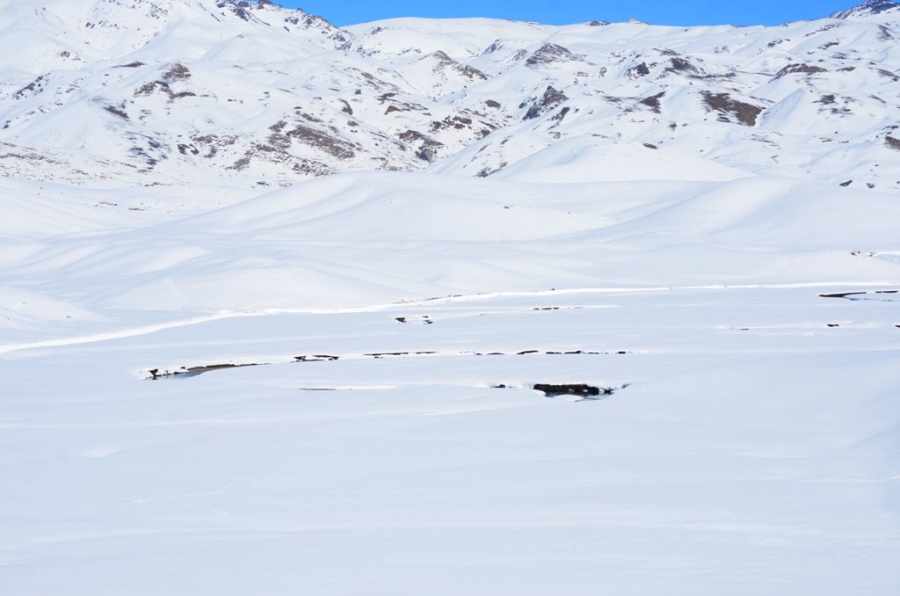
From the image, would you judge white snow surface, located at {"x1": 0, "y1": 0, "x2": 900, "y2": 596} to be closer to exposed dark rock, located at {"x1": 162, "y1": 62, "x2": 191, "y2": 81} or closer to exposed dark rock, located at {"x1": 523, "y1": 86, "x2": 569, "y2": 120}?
exposed dark rock, located at {"x1": 162, "y1": 62, "x2": 191, "y2": 81}

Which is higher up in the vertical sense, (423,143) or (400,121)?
(400,121)

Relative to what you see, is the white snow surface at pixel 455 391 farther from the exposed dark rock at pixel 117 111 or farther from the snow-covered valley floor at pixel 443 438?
the exposed dark rock at pixel 117 111

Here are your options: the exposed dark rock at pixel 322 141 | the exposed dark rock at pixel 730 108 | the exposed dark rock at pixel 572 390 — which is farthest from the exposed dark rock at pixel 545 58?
the exposed dark rock at pixel 572 390

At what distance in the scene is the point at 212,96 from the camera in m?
129

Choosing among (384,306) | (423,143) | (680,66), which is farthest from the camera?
(680,66)

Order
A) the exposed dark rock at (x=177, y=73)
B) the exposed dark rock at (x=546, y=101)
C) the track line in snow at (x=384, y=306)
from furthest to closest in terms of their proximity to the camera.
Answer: the exposed dark rock at (x=546, y=101) → the exposed dark rock at (x=177, y=73) → the track line in snow at (x=384, y=306)

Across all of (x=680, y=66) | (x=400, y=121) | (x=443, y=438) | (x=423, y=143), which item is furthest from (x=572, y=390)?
(x=680, y=66)

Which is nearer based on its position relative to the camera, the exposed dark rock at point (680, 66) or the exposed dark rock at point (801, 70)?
the exposed dark rock at point (801, 70)

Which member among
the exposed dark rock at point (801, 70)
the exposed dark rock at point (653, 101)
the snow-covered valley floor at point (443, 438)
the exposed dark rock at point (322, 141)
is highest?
the exposed dark rock at point (801, 70)

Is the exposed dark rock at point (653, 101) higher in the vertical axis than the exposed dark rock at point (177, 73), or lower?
lower

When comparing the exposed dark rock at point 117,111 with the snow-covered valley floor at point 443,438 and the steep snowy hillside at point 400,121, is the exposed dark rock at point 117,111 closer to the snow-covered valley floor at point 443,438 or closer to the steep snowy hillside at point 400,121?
the steep snowy hillside at point 400,121

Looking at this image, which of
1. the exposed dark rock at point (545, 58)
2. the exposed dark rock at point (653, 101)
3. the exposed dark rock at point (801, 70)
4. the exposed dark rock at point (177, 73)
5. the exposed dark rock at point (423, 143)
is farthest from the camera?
the exposed dark rock at point (545, 58)

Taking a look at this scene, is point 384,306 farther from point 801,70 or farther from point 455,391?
point 801,70

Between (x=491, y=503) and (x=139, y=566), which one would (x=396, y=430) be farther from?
(x=139, y=566)
